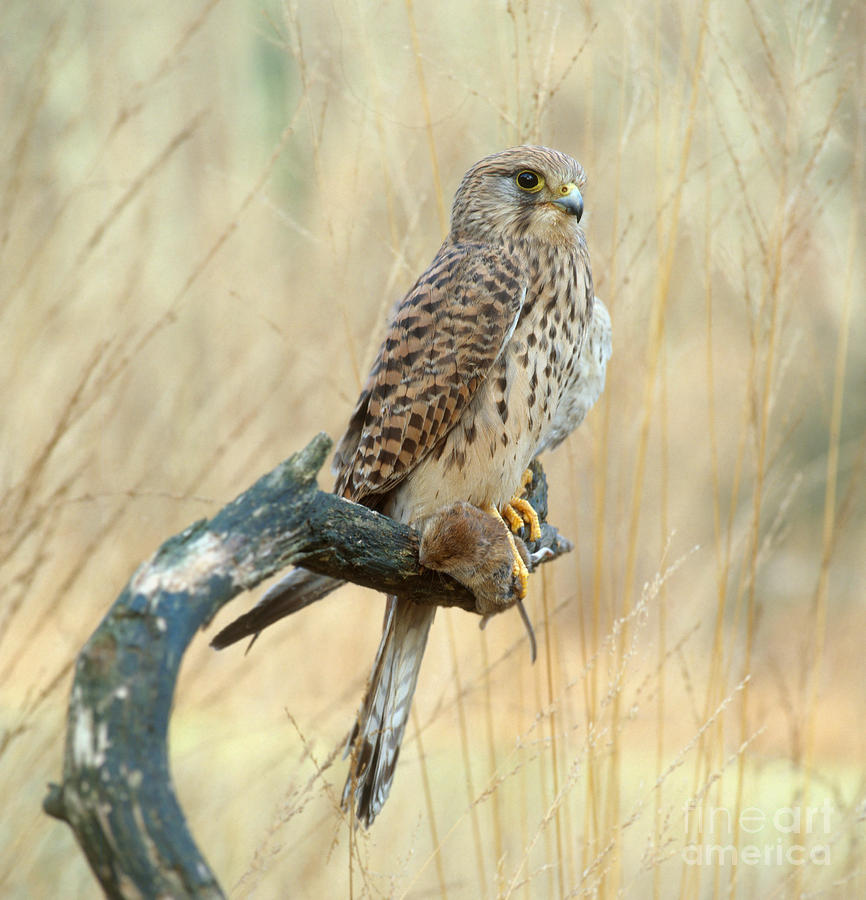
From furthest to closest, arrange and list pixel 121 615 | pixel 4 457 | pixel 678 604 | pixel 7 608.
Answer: pixel 678 604
pixel 4 457
pixel 7 608
pixel 121 615

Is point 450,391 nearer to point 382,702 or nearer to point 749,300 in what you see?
point 382,702

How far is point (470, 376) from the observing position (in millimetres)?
1875

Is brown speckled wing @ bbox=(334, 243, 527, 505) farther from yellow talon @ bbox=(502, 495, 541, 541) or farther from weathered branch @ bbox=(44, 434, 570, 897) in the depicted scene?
weathered branch @ bbox=(44, 434, 570, 897)

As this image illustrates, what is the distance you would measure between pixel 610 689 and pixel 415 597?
0.36m

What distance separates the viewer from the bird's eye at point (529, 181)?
1.97 m

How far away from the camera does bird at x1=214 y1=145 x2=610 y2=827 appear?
1.87 metres

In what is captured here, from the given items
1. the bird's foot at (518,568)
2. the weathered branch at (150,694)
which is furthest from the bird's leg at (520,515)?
the weathered branch at (150,694)

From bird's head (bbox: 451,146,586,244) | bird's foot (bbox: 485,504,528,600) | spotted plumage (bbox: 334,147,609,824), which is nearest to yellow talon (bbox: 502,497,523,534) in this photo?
spotted plumage (bbox: 334,147,609,824)

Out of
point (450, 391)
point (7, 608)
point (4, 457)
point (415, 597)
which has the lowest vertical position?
point (415, 597)

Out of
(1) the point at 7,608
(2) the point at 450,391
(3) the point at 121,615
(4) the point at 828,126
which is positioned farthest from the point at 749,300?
(1) the point at 7,608

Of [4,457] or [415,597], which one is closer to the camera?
[415,597]

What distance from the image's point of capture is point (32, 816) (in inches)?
97.7

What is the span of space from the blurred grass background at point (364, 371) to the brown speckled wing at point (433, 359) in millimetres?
157

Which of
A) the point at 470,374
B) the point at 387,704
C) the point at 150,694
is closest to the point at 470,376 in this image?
the point at 470,374
